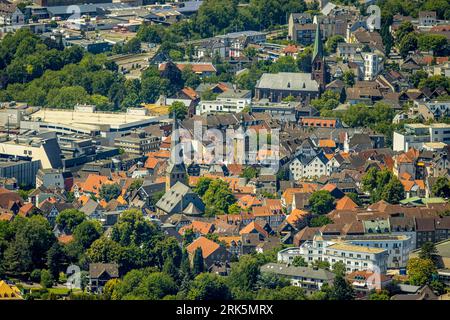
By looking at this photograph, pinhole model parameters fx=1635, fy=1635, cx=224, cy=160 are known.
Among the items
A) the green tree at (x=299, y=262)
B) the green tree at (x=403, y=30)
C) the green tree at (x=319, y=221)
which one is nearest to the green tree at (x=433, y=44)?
the green tree at (x=403, y=30)

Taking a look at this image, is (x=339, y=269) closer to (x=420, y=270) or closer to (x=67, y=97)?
(x=420, y=270)

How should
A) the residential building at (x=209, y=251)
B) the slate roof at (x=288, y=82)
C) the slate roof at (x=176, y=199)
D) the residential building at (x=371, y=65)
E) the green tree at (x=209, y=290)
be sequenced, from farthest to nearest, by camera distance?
the residential building at (x=371, y=65), the slate roof at (x=288, y=82), the slate roof at (x=176, y=199), the residential building at (x=209, y=251), the green tree at (x=209, y=290)

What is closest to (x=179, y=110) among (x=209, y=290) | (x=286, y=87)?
(x=286, y=87)

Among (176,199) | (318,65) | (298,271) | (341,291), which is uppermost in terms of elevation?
(341,291)

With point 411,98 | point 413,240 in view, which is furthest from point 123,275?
point 411,98

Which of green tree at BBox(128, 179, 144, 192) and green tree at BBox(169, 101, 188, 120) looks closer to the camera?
green tree at BBox(128, 179, 144, 192)

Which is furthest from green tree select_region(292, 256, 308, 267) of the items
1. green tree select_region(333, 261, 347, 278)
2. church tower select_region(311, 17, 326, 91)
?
church tower select_region(311, 17, 326, 91)

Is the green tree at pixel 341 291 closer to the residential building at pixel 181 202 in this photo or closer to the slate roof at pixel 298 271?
the slate roof at pixel 298 271

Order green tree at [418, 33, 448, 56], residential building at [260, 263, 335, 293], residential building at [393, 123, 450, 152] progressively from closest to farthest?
residential building at [260, 263, 335, 293]
residential building at [393, 123, 450, 152]
green tree at [418, 33, 448, 56]

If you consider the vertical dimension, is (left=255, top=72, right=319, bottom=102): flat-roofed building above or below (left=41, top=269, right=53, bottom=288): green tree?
below

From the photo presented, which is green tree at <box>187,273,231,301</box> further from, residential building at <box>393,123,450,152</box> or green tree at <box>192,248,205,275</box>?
residential building at <box>393,123,450,152</box>
